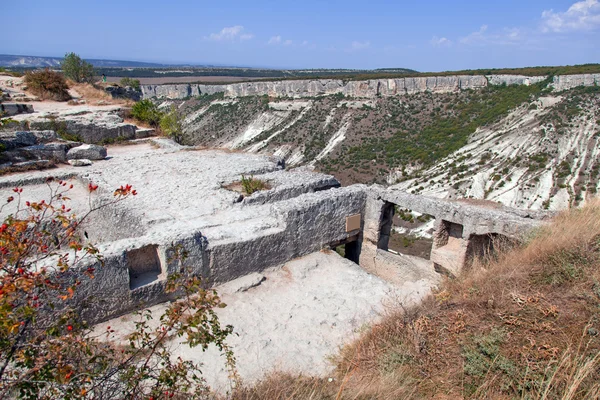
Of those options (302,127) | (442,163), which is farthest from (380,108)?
(442,163)

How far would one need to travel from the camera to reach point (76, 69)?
24.0m

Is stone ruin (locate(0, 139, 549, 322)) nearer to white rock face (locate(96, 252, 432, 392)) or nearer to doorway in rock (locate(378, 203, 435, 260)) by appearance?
white rock face (locate(96, 252, 432, 392))

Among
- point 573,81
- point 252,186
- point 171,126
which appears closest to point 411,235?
point 171,126

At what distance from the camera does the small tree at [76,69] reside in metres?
23.8

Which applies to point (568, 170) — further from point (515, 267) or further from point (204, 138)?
point (204, 138)

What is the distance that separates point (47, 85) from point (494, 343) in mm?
20153

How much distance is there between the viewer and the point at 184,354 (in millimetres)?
4281

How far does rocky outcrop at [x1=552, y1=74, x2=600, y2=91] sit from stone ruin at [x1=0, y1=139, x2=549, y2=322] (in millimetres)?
45280

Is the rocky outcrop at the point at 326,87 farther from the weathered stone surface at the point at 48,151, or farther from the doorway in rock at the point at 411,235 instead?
the weathered stone surface at the point at 48,151

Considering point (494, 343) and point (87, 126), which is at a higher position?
point (87, 126)

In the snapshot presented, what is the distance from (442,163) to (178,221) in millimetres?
34639

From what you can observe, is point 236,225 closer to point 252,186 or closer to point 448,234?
point 252,186

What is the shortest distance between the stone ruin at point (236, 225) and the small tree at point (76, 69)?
57.1 feet

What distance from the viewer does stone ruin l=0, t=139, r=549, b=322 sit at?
5.21 metres
